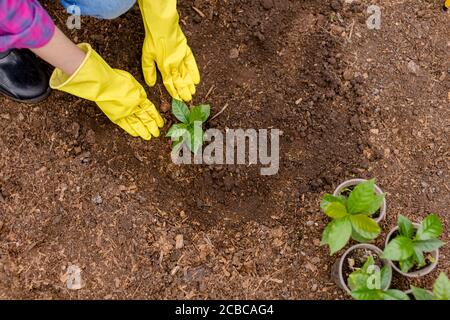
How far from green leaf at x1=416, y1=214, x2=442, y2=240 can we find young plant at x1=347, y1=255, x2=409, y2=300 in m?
0.14

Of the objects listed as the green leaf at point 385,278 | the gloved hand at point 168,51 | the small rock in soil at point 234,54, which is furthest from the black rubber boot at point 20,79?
the green leaf at point 385,278

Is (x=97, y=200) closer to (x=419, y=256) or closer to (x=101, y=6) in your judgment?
(x=101, y=6)

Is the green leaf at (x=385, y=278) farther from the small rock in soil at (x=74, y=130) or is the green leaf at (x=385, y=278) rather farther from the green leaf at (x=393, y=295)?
the small rock in soil at (x=74, y=130)

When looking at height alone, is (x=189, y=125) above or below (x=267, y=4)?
below

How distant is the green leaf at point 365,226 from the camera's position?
4.81 ft

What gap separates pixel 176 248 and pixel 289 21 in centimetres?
94

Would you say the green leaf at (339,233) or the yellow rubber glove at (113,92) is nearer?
the green leaf at (339,233)

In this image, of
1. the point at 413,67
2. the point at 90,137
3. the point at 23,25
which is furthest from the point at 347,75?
the point at 23,25

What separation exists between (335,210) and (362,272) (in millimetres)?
200

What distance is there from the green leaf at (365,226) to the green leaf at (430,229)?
0.13 metres

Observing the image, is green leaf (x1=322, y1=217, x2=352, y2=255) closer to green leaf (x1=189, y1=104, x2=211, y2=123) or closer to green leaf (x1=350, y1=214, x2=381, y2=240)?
green leaf (x1=350, y1=214, x2=381, y2=240)

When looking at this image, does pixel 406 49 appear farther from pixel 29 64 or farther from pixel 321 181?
pixel 29 64

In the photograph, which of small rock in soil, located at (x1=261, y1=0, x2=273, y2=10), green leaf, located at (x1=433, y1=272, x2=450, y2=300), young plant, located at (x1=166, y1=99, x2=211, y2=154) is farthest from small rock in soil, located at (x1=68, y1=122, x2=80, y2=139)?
green leaf, located at (x1=433, y1=272, x2=450, y2=300)

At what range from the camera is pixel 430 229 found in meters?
1.49
